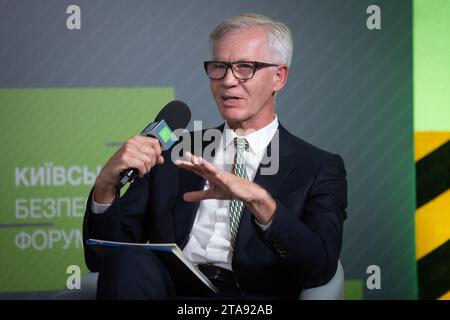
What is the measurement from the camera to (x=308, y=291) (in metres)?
1.89

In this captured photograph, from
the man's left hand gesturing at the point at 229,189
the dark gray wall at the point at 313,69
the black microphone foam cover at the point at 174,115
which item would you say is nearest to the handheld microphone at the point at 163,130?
the black microphone foam cover at the point at 174,115

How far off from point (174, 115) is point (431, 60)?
1.42m

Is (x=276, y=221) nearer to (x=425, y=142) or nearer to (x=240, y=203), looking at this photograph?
(x=240, y=203)

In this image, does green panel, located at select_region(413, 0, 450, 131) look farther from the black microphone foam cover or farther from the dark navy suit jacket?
Result: the black microphone foam cover

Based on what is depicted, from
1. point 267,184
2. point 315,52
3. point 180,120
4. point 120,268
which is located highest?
point 315,52

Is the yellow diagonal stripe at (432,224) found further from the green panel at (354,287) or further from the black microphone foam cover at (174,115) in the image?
the black microphone foam cover at (174,115)

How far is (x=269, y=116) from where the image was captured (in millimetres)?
2232

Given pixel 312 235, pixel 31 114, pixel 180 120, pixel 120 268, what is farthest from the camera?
pixel 31 114

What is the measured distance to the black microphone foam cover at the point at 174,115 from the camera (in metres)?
2.01

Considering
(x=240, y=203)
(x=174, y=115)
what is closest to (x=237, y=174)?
(x=240, y=203)

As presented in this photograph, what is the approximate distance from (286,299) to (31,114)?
1.47 metres

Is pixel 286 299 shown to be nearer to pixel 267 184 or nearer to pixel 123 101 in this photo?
pixel 267 184

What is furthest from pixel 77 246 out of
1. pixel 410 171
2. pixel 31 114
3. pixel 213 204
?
pixel 410 171

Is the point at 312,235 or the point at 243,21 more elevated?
the point at 243,21
